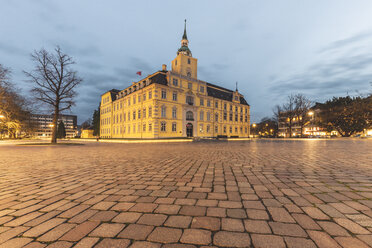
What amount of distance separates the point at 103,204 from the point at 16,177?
11.2 ft

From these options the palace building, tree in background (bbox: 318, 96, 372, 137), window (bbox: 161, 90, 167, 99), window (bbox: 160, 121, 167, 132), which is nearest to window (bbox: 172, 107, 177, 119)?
the palace building

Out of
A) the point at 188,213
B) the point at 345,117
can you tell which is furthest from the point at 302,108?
the point at 188,213

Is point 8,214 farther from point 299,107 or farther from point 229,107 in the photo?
point 299,107

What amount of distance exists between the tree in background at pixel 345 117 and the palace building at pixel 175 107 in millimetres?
23757

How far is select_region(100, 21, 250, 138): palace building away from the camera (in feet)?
95.7

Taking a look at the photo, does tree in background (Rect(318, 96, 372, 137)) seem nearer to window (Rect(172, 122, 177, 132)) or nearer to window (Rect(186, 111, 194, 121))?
window (Rect(186, 111, 194, 121))

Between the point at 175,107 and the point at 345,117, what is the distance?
4290 centimetres

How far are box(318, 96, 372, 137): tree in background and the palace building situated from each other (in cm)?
2376

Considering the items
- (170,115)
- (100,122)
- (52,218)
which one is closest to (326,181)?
(52,218)

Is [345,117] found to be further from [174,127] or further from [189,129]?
[174,127]

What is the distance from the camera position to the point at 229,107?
135 feet

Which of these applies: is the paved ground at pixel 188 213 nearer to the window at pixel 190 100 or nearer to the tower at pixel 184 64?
the window at pixel 190 100

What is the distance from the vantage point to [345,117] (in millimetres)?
39781

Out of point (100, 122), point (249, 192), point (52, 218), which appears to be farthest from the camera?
point (100, 122)
